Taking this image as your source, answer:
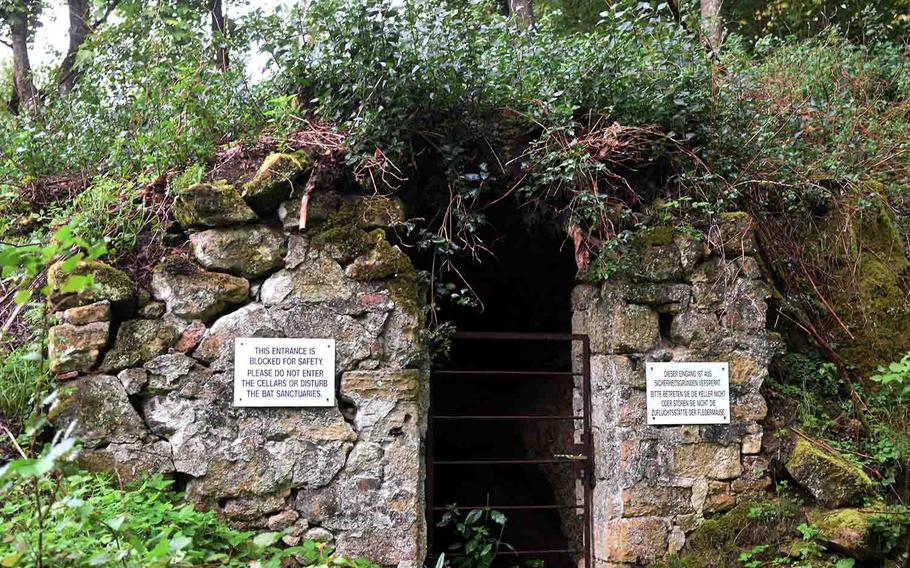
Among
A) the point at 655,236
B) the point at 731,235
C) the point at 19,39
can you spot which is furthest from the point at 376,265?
the point at 19,39

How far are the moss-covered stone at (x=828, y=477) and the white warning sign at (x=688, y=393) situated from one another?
487 mm

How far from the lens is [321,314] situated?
13.0 ft

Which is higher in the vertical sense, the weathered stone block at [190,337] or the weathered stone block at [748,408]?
the weathered stone block at [190,337]

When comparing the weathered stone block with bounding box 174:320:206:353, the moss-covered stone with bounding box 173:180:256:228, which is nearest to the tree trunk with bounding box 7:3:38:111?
the moss-covered stone with bounding box 173:180:256:228

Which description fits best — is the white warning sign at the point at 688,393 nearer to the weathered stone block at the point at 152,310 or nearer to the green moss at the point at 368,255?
the green moss at the point at 368,255

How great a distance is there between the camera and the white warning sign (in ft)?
14.3

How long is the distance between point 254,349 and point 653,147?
275 cm

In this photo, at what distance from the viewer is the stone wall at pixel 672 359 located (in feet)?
14.0

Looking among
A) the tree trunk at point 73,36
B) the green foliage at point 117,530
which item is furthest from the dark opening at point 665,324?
the tree trunk at point 73,36

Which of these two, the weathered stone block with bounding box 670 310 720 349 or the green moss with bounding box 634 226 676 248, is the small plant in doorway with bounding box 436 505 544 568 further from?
the green moss with bounding box 634 226 676 248

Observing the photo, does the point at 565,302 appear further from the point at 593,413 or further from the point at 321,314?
the point at 321,314

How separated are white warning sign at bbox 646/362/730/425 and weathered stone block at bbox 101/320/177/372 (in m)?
2.79

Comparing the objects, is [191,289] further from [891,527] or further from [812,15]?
[812,15]

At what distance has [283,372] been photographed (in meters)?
3.86
